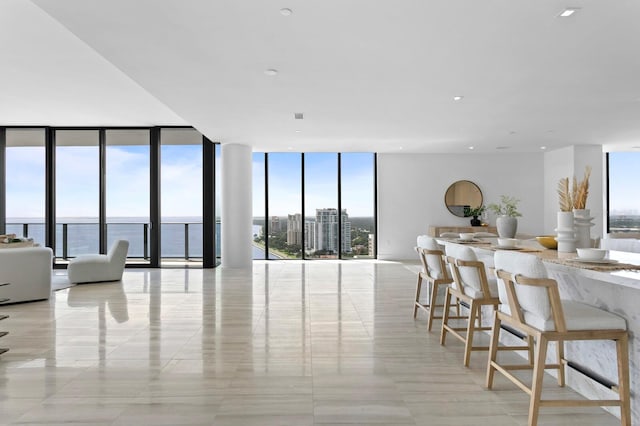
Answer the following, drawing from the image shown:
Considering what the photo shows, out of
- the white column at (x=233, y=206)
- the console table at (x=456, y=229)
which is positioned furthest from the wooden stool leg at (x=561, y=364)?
→ the console table at (x=456, y=229)

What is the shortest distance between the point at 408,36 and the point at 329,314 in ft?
9.71

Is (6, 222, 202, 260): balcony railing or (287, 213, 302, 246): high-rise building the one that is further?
(287, 213, 302, 246): high-rise building

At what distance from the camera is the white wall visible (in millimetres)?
10281

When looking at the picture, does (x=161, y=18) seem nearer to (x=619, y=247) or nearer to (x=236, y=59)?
(x=236, y=59)

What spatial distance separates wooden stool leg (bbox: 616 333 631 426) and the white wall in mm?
8092

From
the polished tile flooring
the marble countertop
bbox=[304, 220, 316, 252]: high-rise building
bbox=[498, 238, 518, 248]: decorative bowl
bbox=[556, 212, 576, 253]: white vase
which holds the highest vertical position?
bbox=[556, 212, 576, 253]: white vase

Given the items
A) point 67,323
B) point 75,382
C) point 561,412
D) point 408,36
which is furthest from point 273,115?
point 561,412

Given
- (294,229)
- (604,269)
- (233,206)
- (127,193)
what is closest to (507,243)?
(604,269)

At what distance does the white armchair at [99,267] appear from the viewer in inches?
265

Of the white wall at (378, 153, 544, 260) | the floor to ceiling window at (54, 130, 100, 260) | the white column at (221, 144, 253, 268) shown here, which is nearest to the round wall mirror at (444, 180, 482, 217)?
the white wall at (378, 153, 544, 260)

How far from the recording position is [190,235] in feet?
30.2

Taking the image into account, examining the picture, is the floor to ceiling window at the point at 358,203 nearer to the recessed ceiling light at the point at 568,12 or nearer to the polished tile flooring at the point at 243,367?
the polished tile flooring at the point at 243,367

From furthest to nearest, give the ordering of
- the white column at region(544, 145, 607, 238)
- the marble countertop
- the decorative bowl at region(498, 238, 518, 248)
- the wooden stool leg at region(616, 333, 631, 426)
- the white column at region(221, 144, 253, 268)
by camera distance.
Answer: the white column at region(544, 145, 607, 238)
the white column at region(221, 144, 253, 268)
the decorative bowl at region(498, 238, 518, 248)
the wooden stool leg at region(616, 333, 631, 426)
the marble countertop

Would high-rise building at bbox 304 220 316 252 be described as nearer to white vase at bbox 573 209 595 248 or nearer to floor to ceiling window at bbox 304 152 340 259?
floor to ceiling window at bbox 304 152 340 259
